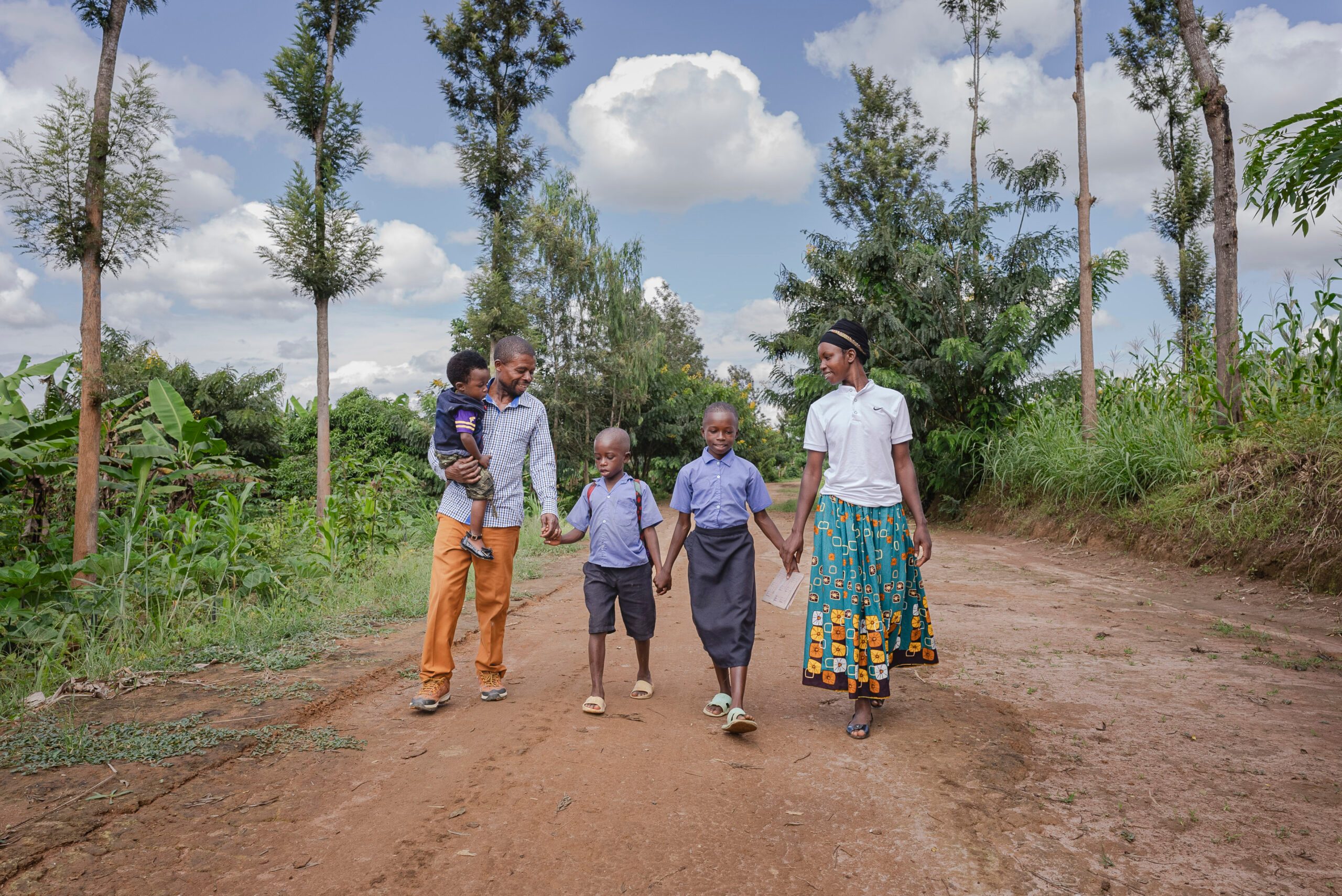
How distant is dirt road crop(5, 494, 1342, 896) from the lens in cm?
255

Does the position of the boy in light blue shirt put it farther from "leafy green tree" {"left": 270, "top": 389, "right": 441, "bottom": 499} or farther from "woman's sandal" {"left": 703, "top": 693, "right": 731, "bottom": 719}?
Answer: "leafy green tree" {"left": 270, "top": 389, "right": 441, "bottom": 499}

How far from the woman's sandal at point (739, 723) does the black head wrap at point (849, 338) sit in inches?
72.6

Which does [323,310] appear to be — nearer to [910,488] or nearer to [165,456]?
[165,456]

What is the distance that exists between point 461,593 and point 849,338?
2461mm

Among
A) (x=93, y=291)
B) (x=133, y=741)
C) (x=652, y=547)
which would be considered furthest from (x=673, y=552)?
(x=93, y=291)

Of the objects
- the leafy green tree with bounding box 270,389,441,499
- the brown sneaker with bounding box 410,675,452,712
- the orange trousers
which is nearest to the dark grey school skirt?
the orange trousers

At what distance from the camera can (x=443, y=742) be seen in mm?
3758

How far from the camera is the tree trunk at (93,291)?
6211 mm

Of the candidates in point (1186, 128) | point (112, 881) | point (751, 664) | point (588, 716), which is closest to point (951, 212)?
point (1186, 128)

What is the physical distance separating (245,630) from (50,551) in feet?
9.95

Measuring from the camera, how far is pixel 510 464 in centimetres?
450

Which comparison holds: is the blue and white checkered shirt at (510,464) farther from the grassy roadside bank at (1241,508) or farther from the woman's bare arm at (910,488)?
the grassy roadside bank at (1241,508)

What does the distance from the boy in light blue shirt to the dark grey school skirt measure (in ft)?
0.89

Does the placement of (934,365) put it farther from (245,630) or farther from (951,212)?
(245,630)
